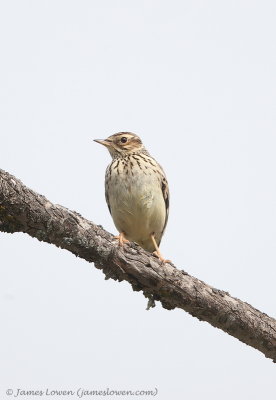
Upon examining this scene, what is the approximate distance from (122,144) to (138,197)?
4.66 feet

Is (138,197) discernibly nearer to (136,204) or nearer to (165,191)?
(136,204)

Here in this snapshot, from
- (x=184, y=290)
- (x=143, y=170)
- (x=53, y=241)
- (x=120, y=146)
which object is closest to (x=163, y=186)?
(x=143, y=170)

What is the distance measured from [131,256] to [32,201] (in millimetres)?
1127

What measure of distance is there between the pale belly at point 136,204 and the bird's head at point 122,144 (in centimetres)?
89

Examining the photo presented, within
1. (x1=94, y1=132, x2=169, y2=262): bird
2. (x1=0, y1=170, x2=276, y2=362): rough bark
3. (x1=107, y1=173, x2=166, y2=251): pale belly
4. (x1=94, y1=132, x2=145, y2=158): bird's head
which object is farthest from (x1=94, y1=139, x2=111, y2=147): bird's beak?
(x1=0, y1=170, x2=276, y2=362): rough bark

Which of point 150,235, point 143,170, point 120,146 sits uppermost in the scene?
point 120,146

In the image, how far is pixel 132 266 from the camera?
17.5 feet

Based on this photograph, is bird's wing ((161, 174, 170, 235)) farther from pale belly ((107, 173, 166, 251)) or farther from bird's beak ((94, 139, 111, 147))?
bird's beak ((94, 139, 111, 147))

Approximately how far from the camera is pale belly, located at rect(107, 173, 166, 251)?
7.88 metres

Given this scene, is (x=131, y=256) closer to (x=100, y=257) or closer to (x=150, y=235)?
(x=100, y=257)

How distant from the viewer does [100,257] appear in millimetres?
5238

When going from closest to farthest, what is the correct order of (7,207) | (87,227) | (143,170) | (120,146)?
(7,207), (87,227), (143,170), (120,146)

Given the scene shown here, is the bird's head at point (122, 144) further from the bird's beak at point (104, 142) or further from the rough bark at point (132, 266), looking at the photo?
the rough bark at point (132, 266)

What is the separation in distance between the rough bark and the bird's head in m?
3.50
